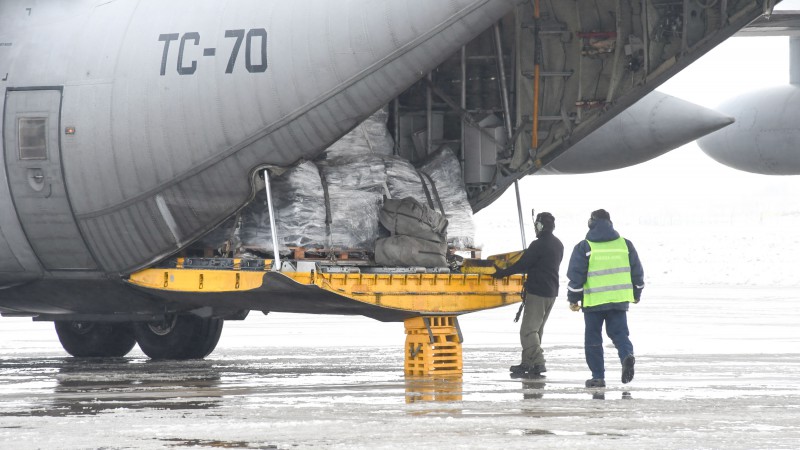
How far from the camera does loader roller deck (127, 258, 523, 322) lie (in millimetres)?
13297

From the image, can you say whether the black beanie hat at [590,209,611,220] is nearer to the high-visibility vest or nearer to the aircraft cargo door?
the high-visibility vest

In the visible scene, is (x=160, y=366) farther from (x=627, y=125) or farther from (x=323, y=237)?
(x=627, y=125)

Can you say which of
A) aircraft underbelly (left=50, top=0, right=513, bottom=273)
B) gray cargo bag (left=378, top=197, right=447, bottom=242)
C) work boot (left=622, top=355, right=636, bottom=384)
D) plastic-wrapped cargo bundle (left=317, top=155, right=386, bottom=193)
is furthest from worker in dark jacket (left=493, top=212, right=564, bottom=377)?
aircraft underbelly (left=50, top=0, right=513, bottom=273)

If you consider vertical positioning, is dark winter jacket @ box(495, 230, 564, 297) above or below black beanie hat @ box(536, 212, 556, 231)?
below

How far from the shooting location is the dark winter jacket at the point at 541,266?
14.3 m

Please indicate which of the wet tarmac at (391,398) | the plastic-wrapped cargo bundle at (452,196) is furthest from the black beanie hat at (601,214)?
the plastic-wrapped cargo bundle at (452,196)

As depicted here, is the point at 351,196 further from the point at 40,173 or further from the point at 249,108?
the point at 40,173

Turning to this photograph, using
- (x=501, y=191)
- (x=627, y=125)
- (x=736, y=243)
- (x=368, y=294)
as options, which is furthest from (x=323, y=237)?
(x=736, y=243)

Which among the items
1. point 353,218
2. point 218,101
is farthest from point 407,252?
point 218,101

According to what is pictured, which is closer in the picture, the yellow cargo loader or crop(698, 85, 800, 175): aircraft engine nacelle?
the yellow cargo loader

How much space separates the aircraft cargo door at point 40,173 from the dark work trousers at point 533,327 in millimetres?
4523

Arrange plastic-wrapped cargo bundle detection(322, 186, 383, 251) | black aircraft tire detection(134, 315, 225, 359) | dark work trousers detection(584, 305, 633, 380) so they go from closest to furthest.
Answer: dark work trousers detection(584, 305, 633, 380) < plastic-wrapped cargo bundle detection(322, 186, 383, 251) < black aircraft tire detection(134, 315, 225, 359)

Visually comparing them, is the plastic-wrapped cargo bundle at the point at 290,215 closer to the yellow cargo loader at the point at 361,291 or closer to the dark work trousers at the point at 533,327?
the yellow cargo loader at the point at 361,291

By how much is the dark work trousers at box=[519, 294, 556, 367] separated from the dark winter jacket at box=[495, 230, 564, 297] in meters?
0.09
